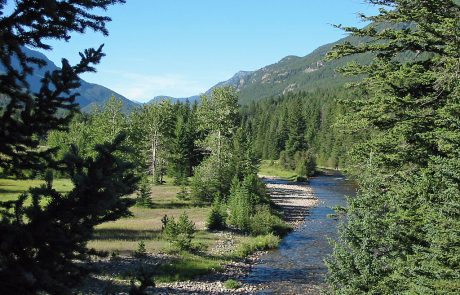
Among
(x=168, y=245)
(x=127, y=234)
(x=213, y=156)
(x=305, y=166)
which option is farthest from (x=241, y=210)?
(x=305, y=166)

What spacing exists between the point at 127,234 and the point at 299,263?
42.9ft

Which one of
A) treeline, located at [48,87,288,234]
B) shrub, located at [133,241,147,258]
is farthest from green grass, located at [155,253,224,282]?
treeline, located at [48,87,288,234]

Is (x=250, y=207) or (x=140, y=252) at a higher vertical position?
(x=250, y=207)

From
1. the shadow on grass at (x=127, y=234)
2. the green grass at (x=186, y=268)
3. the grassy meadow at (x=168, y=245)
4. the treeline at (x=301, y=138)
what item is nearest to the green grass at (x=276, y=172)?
the treeline at (x=301, y=138)

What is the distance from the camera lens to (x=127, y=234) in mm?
31500

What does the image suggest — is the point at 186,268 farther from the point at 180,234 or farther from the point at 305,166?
the point at 305,166

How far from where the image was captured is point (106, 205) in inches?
148

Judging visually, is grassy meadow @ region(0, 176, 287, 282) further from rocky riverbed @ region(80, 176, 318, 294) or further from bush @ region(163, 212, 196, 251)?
bush @ region(163, 212, 196, 251)

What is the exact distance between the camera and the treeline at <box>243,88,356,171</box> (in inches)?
3825

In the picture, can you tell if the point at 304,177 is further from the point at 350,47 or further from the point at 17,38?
the point at 17,38

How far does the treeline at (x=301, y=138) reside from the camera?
319ft

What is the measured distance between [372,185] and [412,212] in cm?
199

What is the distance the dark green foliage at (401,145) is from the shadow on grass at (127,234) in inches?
781

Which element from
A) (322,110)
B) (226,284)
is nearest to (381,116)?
(226,284)
